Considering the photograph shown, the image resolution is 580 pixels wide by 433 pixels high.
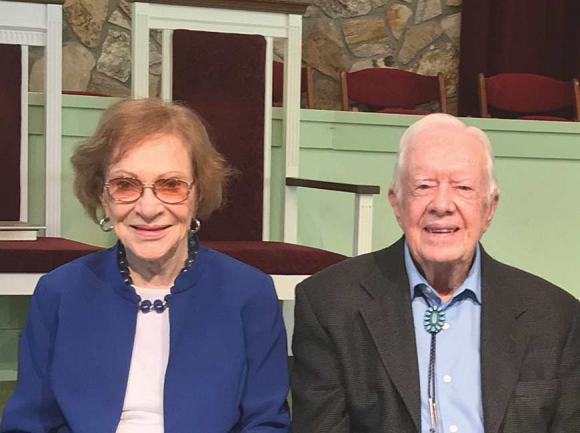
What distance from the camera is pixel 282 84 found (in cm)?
462

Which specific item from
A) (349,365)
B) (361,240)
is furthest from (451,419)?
(361,240)

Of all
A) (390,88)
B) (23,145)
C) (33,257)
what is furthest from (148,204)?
(390,88)

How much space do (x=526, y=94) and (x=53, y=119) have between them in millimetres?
2859

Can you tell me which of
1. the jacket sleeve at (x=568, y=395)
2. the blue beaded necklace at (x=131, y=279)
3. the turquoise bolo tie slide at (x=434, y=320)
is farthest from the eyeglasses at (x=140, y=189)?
the jacket sleeve at (x=568, y=395)

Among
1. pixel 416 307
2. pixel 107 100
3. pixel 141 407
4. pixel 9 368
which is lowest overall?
pixel 9 368

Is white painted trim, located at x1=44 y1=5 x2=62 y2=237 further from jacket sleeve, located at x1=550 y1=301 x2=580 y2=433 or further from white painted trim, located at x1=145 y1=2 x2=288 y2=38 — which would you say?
jacket sleeve, located at x1=550 y1=301 x2=580 y2=433

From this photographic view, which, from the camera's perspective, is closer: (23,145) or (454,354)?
(454,354)

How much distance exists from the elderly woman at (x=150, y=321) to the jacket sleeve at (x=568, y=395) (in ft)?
1.61

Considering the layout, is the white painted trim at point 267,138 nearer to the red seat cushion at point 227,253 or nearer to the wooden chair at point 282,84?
the red seat cushion at point 227,253

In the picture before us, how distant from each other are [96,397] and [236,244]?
1.42 meters

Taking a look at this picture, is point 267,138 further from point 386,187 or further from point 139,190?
point 139,190

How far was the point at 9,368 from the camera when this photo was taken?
343cm

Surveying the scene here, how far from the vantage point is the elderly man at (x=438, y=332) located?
168 centimetres

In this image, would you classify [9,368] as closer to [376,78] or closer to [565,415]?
[565,415]
